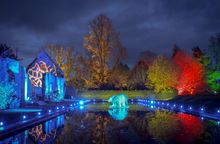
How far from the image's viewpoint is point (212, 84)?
4322 centimetres

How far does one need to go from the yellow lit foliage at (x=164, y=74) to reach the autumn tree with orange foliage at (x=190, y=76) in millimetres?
1100

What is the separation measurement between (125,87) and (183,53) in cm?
1615

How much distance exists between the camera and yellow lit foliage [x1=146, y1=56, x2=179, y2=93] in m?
56.9

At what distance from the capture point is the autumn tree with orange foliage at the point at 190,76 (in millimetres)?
51000

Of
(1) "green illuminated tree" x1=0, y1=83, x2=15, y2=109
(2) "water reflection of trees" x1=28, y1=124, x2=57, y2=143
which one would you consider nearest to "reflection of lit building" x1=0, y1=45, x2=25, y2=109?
(1) "green illuminated tree" x1=0, y1=83, x2=15, y2=109

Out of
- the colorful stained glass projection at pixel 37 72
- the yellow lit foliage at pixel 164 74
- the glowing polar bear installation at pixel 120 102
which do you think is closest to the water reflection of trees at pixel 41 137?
the glowing polar bear installation at pixel 120 102

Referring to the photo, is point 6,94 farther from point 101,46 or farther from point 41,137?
point 101,46

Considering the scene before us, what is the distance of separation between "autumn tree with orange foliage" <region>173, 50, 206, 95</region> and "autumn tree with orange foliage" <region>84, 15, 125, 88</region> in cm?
1301

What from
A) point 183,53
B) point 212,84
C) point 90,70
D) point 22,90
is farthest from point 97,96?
point 22,90

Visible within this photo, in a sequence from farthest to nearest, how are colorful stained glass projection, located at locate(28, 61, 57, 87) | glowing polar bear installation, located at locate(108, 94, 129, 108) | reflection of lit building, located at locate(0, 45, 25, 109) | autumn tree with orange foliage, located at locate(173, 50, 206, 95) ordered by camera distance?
autumn tree with orange foliage, located at locate(173, 50, 206, 95), colorful stained glass projection, located at locate(28, 61, 57, 87), glowing polar bear installation, located at locate(108, 94, 129, 108), reflection of lit building, located at locate(0, 45, 25, 109)

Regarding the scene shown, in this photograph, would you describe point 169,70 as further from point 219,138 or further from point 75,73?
point 219,138

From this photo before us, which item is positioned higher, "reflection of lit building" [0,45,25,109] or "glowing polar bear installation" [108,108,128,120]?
"reflection of lit building" [0,45,25,109]

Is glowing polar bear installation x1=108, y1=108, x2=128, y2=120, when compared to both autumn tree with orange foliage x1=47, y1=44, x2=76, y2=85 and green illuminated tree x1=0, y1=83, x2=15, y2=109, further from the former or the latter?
autumn tree with orange foliage x1=47, y1=44, x2=76, y2=85

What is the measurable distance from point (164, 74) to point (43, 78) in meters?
22.0
